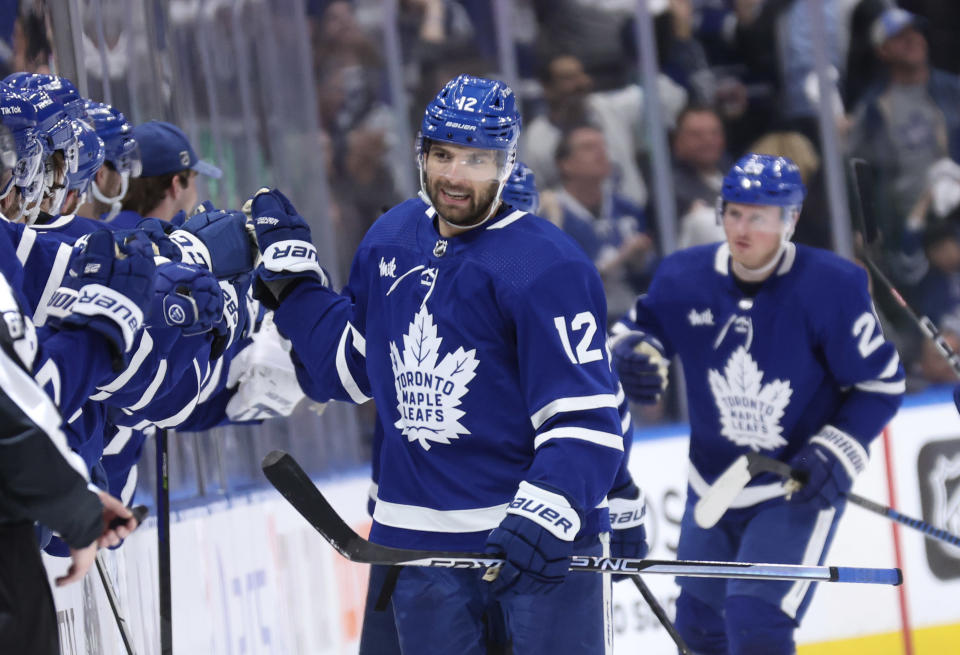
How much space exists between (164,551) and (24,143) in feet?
4.37

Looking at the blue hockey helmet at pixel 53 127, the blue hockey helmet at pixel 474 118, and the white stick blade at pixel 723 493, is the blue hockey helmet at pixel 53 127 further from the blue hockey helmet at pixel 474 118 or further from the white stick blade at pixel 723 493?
the white stick blade at pixel 723 493

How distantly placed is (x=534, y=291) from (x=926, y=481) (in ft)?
9.53

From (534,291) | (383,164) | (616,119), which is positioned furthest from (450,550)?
(616,119)

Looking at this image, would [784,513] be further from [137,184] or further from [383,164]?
[383,164]

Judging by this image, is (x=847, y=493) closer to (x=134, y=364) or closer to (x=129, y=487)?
(x=129, y=487)

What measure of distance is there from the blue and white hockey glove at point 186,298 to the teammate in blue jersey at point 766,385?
54.9 inches

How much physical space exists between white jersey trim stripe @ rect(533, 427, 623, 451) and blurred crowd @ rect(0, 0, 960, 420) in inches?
132

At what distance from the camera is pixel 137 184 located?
351 centimetres

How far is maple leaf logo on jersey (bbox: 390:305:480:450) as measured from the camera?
2406 mm

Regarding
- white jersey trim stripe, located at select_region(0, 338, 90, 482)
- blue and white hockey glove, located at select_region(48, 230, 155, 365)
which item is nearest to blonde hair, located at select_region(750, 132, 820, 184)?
blue and white hockey glove, located at select_region(48, 230, 155, 365)

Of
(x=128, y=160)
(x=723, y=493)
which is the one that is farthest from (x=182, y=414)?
(x=723, y=493)

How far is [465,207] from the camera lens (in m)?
2.43

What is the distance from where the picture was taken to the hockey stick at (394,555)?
230 centimetres

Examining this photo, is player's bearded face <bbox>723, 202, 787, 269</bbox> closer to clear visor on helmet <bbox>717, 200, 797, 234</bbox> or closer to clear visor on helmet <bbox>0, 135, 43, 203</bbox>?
clear visor on helmet <bbox>717, 200, 797, 234</bbox>
